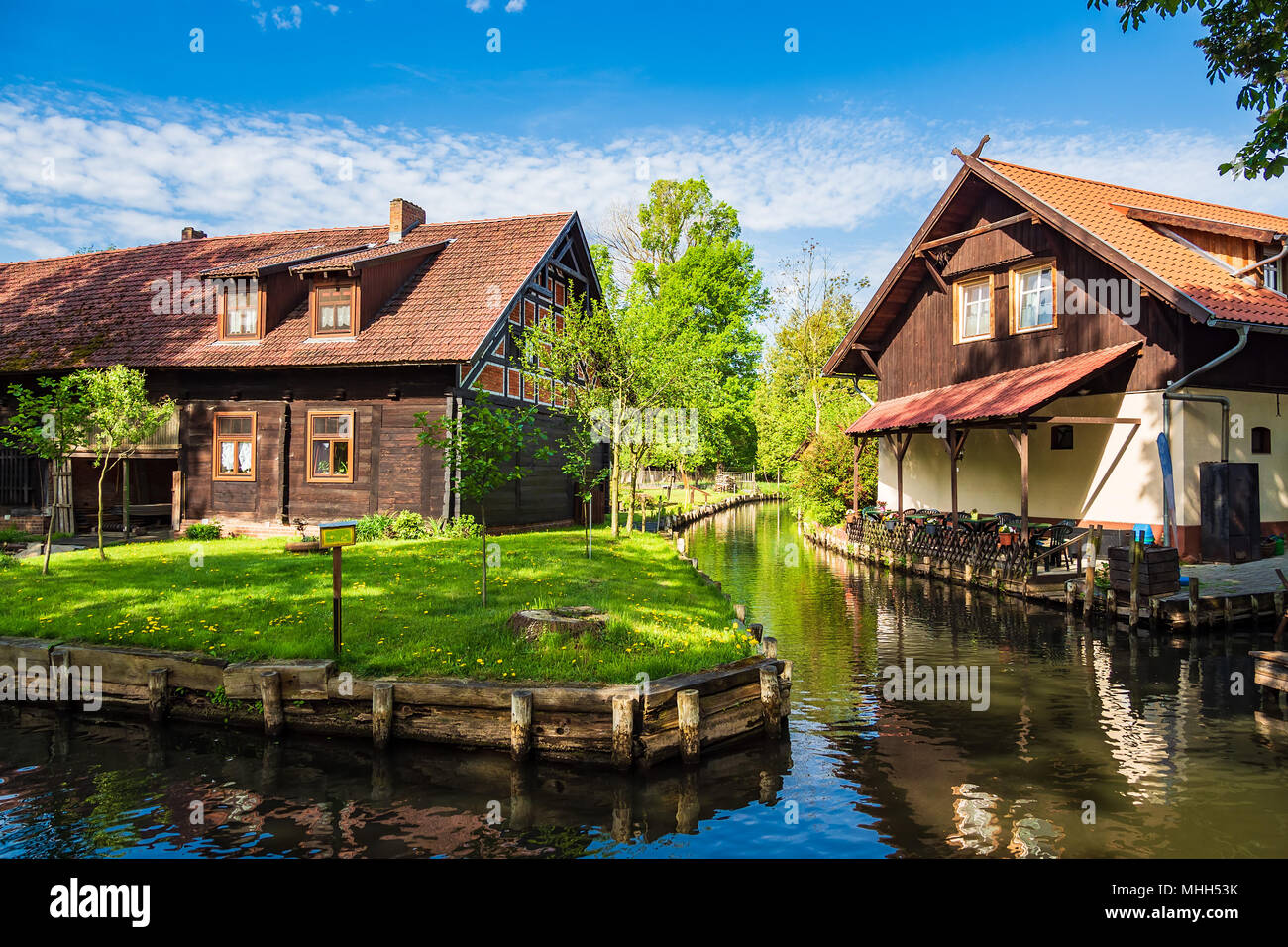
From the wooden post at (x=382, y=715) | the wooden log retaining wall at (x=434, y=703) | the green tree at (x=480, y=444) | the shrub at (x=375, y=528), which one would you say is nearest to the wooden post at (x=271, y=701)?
the wooden log retaining wall at (x=434, y=703)

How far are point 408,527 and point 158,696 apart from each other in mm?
11127

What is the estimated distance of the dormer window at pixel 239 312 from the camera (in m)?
23.6

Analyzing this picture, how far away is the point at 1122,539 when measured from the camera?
18031 millimetres

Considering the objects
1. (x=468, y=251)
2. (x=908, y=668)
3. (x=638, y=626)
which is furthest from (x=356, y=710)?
(x=468, y=251)

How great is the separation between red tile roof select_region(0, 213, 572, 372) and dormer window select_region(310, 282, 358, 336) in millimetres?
603

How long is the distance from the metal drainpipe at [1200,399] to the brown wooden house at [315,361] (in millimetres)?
15825

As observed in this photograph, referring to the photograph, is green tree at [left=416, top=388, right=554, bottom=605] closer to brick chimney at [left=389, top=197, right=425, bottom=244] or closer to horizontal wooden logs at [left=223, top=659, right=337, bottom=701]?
horizontal wooden logs at [left=223, top=659, right=337, bottom=701]

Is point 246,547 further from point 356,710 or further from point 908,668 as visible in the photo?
point 908,668

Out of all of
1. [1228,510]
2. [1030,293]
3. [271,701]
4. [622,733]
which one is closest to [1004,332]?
[1030,293]

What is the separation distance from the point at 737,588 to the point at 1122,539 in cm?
896

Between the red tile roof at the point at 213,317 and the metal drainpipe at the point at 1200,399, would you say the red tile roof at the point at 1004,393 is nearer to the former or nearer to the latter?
the metal drainpipe at the point at 1200,399

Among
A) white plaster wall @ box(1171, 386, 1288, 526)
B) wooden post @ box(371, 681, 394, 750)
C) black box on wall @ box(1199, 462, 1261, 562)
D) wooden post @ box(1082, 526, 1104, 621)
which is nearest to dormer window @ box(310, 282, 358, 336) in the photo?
wooden post @ box(371, 681, 394, 750)

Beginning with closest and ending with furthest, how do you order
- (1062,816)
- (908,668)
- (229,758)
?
→ (1062,816) → (229,758) → (908,668)

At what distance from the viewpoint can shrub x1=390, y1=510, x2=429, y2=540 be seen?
20.5m
